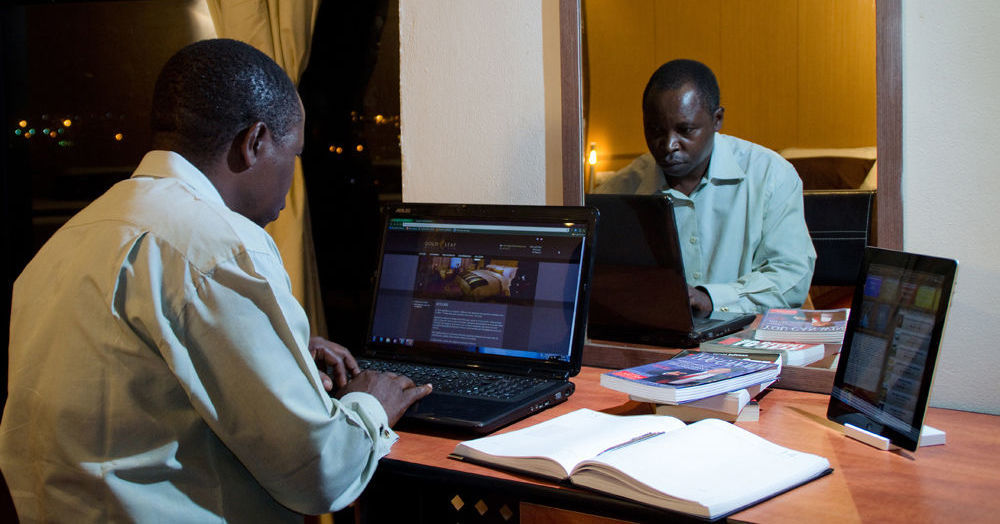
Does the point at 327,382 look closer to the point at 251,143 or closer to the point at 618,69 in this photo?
the point at 251,143

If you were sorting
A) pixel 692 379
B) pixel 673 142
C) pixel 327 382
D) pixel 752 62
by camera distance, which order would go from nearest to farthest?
pixel 692 379, pixel 327 382, pixel 752 62, pixel 673 142

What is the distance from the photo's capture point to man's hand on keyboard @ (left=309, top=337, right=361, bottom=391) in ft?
5.11

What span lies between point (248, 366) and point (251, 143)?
374 mm

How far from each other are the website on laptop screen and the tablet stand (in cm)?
51

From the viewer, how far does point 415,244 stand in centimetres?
173

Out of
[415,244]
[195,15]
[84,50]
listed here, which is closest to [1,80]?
[84,50]

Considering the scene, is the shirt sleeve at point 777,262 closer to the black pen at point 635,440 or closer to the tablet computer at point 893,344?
the tablet computer at point 893,344

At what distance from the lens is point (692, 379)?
1321 millimetres

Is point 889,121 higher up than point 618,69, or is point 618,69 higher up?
point 618,69

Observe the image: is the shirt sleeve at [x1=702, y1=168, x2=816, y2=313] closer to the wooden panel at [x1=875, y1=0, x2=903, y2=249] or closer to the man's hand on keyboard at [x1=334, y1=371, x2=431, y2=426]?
the wooden panel at [x1=875, y1=0, x2=903, y2=249]

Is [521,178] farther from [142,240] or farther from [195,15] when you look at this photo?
[195,15]

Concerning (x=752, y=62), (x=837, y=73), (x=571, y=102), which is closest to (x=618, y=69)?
(x=571, y=102)

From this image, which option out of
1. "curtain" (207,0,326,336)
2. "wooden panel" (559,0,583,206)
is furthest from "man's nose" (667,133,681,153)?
"curtain" (207,0,326,336)

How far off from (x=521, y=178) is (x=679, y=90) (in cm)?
40
